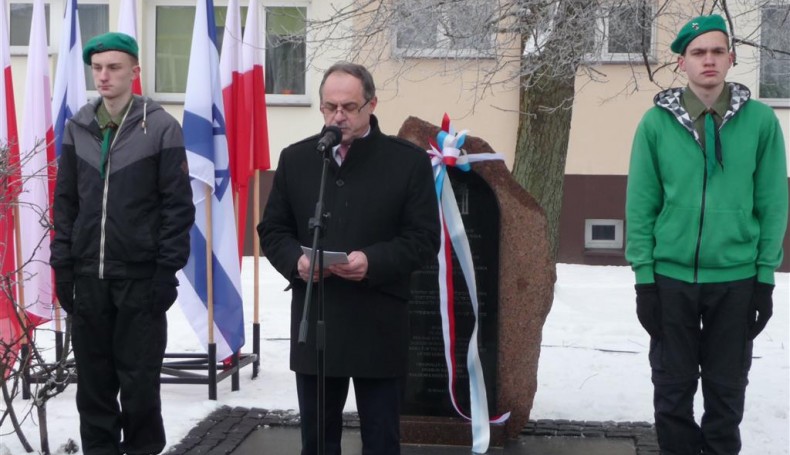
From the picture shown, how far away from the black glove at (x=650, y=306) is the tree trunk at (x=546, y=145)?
10.2 feet

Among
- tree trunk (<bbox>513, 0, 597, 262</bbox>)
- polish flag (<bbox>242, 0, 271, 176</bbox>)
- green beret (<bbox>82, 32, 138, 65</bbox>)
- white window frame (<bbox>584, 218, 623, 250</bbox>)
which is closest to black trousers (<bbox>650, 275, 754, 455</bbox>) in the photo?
green beret (<bbox>82, 32, 138, 65</bbox>)

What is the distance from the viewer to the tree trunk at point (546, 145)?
7.99 metres

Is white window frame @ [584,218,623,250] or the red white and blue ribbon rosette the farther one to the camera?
white window frame @ [584,218,623,250]

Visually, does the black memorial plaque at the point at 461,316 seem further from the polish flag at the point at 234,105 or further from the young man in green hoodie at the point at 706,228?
the polish flag at the point at 234,105

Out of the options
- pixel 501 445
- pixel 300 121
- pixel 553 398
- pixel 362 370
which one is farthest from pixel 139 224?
pixel 300 121

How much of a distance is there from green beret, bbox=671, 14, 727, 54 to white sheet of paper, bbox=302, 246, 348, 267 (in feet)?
5.71

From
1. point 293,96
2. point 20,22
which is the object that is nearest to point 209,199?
point 293,96

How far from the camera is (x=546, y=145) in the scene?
8.06 metres

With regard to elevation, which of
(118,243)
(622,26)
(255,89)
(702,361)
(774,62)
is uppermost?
(774,62)

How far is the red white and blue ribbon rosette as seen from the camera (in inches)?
239

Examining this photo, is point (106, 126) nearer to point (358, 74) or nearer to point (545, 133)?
point (358, 74)

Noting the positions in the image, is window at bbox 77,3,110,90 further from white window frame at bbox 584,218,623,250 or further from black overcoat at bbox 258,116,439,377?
black overcoat at bbox 258,116,439,377

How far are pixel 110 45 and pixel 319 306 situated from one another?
2.01 metres

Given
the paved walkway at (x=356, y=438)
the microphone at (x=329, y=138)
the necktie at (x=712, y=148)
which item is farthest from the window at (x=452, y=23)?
the microphone at (x=329, y=138)
